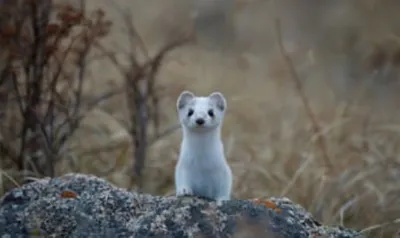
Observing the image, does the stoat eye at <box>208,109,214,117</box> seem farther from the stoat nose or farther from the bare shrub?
the bare shrub

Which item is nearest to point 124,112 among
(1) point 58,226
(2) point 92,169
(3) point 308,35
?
(2) point 92,169

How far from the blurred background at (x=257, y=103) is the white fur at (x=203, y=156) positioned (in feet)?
5.07

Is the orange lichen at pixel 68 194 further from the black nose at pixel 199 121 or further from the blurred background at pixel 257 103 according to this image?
the blurred background at pixel 257 103

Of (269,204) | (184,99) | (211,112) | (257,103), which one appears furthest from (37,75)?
(257,103)

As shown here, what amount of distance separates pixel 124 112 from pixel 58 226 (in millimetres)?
4617

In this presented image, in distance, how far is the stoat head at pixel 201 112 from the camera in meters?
4.34

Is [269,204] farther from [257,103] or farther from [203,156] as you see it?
[257,103]

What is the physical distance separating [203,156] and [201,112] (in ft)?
0.65

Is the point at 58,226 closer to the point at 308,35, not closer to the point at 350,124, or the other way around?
the point at 350,124

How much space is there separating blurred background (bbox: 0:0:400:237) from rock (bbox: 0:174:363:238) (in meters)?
1.78


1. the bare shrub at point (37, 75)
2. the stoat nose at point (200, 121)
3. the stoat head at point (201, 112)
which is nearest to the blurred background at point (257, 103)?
the bare shrub at point (37, 75)

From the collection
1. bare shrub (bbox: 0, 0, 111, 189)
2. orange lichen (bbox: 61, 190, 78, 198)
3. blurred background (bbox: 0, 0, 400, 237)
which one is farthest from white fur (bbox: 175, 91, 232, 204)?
bare shrub (bbox: 0, 0, 111, 189)

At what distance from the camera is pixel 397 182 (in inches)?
283

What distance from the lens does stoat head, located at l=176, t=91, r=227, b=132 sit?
14.2 feet
